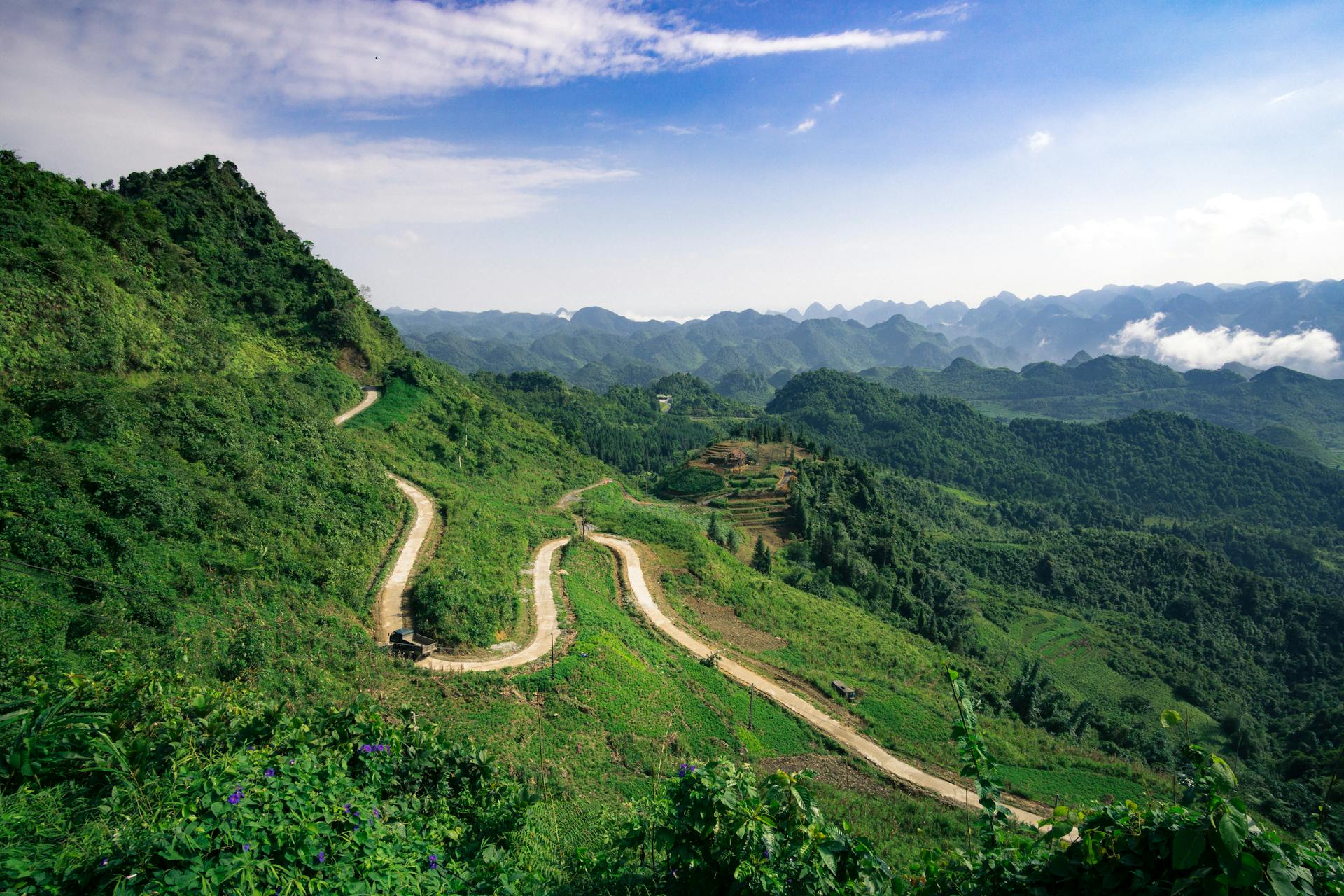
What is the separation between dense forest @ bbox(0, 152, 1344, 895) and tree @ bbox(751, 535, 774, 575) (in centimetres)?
70

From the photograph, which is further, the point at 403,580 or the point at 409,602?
the point at 403,580

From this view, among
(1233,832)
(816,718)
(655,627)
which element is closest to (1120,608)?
(816,718)

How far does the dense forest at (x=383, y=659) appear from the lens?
16.0 feet

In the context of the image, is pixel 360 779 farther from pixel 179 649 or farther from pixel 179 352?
pixel 179 352

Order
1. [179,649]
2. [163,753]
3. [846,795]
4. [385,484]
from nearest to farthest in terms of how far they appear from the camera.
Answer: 1. [163,753]
2. [179,649]
3. [846,795]
4. [385,484]

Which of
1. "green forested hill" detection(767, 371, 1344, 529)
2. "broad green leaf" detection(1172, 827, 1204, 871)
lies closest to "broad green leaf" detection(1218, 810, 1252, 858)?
"broad green leaf" detection(1172, 827, 1204, 871)

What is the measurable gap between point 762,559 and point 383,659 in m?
33.8

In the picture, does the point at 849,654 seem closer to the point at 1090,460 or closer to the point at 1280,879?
the point at 1280,879

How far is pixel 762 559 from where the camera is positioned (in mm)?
48188

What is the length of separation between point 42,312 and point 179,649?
64.7 feet

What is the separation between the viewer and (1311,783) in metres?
35.0

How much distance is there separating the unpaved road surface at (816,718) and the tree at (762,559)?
52.5 ft

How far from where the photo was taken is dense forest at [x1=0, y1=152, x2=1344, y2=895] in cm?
488

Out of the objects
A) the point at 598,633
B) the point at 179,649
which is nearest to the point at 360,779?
the point at 179,649
